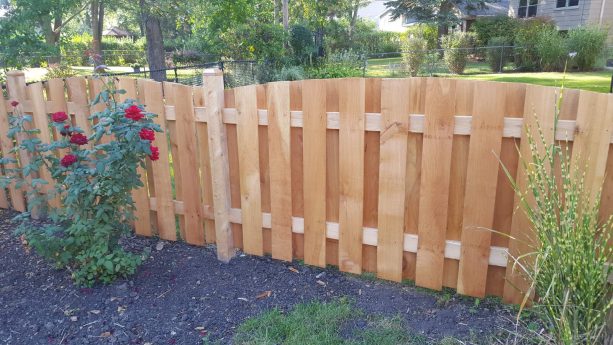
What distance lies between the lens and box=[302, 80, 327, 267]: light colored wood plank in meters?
3.06

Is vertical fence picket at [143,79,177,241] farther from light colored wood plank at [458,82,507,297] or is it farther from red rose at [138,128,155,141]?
light colored wood plank at [458,82,507,297]

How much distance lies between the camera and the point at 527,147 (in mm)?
2586

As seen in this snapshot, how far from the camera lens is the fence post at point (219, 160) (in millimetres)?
3375

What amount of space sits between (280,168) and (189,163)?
0.83m

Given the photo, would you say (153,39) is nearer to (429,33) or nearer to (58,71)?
(58,71)

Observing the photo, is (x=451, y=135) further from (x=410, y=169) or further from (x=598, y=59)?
(x=598, y=59)

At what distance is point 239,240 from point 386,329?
1.48m

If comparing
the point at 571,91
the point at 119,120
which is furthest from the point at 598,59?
the point at 119,120

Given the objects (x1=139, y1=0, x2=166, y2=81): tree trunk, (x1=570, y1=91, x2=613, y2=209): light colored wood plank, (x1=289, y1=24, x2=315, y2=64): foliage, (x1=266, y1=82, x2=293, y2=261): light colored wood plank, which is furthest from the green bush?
(x1=266, y1=82, x2=293, y2=261): light colored wood plank

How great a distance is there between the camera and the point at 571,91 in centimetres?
244

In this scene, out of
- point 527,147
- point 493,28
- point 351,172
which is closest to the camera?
point 527,147

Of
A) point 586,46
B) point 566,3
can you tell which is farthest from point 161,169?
point 566,3

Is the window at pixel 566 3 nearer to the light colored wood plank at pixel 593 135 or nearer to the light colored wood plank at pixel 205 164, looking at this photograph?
the light colored wood plank at pixel 593 135

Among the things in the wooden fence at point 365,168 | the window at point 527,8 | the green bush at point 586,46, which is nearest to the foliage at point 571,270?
the wooden fence at point 365,168
